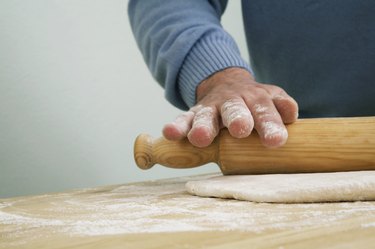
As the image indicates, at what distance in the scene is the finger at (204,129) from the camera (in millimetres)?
890

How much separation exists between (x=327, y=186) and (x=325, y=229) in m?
0.20

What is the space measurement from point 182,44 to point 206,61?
0.09 m

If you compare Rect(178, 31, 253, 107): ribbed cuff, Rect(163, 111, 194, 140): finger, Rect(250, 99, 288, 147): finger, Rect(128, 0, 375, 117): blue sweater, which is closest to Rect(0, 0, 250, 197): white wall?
Rect(128, 0, 375, 117): blue sweater

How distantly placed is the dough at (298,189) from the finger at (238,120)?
89 millimetres

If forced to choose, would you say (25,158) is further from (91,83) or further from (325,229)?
(325,229)

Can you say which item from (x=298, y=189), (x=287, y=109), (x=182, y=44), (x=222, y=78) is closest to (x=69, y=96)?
(x=182, y=44)

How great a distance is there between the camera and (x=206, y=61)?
3.88 ft

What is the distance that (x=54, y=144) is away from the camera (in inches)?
65.2

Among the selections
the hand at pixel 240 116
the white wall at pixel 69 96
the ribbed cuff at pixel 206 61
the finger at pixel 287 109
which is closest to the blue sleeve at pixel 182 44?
the ribbed cuff at pixel 206 61

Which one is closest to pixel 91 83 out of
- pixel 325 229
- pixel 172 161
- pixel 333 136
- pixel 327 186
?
pixel 172 161

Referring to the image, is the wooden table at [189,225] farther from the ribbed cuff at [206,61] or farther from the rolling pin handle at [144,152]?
the ribbed cuff at [206,61]

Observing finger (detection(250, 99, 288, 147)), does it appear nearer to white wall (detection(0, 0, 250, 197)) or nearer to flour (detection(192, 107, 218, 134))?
flour (detection(192, 107, 218, 134))

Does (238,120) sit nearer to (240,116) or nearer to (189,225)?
(240,116)

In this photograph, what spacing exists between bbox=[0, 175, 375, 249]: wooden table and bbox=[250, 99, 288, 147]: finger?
6.2 inches
